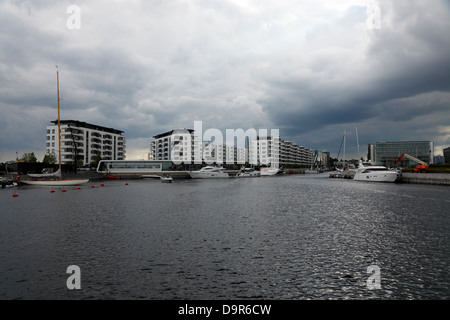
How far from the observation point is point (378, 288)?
8766 mm

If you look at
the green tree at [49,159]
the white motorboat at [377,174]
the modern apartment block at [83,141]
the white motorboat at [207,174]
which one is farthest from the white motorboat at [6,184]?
the white motorboat at [377,174]

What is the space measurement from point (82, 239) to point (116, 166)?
110m

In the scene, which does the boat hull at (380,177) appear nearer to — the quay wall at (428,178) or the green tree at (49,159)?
the quay wall at (428,178)

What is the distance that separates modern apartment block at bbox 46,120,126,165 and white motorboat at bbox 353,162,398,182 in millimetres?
122030

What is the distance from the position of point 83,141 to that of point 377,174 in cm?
14176

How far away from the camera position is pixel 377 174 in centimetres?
7481

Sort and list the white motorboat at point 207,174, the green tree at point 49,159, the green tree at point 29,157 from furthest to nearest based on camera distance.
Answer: the green tree at point 29,157, the green tree at point 49,159, the white motorboat at point 207,174

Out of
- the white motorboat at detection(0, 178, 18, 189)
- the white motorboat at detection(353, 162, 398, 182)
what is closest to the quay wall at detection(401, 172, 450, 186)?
the white motorboat at detection(353, 162, 398, 182)

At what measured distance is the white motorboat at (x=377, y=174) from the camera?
2784 inches

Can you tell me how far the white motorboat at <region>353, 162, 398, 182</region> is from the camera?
7071cm

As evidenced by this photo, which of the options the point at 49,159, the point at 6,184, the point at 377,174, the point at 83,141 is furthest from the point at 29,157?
the point at 377,174

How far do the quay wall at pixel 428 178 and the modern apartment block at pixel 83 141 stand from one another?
5216 inches

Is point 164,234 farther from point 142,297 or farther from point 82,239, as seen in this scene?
point 142,297

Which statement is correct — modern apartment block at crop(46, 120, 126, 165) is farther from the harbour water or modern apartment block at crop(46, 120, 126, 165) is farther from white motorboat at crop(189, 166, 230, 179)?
the harbour water
